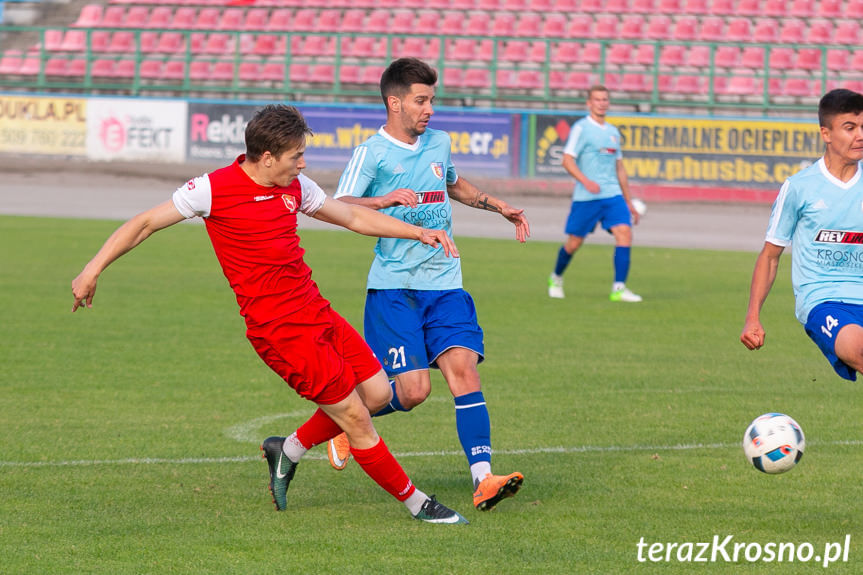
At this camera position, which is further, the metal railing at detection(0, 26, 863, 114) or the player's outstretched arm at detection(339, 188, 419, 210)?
the metal railing at detection(0, 26, 863, 114)

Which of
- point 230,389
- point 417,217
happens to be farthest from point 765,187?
point 417,217

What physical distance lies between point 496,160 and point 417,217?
69.7 feet

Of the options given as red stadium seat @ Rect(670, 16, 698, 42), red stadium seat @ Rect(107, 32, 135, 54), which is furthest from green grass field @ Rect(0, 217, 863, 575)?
red stadium seat @ Rect(107, 32, 135, 54)

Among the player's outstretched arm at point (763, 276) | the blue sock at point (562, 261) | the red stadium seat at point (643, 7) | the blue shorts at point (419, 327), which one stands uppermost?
the red stadium seat at point (643, 7)

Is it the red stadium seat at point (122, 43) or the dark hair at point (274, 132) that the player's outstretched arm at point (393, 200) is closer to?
the dark hair at point (274, 132)

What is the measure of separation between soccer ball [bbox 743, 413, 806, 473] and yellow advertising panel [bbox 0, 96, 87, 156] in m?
25.9

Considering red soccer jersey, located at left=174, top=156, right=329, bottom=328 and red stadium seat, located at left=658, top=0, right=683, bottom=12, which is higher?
red stadium seat, located at left=658, top=0, right=683, bottom=12

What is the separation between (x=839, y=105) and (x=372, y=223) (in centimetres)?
236

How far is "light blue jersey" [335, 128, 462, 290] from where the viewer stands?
254 inches

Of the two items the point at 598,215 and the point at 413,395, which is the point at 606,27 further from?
the point at 413,395

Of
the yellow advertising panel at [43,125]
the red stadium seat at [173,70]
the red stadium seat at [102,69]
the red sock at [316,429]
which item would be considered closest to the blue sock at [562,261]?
the red sock at [316,429]

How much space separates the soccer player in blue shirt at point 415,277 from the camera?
631cm

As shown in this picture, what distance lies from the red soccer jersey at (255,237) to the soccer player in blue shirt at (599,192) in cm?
870

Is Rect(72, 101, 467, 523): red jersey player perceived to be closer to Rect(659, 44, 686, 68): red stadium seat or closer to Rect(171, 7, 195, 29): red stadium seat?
Rect(659, 44, 686, 68): red stadium seat
